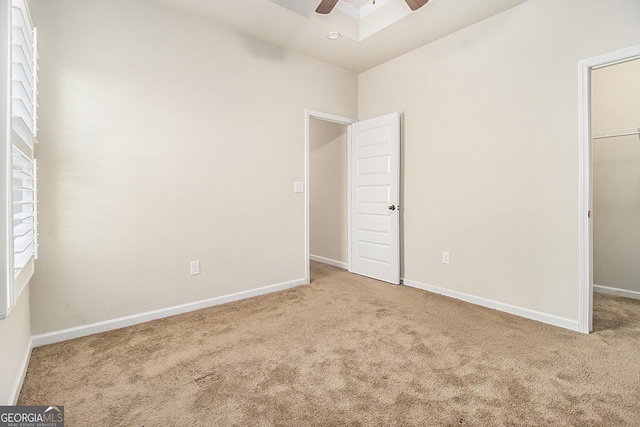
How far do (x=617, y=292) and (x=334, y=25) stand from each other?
13.2 feet

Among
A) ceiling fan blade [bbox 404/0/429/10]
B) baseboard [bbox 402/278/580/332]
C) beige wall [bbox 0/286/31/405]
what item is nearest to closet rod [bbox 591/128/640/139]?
baseboard [bbox 402/278/580/332]

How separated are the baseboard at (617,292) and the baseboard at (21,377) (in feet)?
16.0

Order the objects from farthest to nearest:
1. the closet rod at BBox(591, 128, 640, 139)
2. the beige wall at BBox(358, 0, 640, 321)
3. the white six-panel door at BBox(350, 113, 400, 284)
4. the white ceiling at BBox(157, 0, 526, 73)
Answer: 1. the white six-panel door at BBox(350, 113, 400, 284)
2. the closet rod at BBox(591, 128, 640, 139)
3. the white ceiling at BBox(157, 0, 526, 73)
4. the beige wall at BBox(358, 0, 640, 321)

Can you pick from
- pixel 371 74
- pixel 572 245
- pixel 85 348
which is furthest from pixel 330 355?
pixel 371 74

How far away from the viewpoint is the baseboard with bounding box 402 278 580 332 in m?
2.43

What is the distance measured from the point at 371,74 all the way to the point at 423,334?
3195mm

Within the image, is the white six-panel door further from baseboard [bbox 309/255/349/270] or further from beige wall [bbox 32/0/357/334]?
beige wall [bbox 32/0/357/334]

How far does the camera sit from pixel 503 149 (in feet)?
9.08

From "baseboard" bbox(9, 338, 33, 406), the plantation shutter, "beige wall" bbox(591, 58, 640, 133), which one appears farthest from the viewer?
"beige wall" bbox(591, 58, 640, 133)

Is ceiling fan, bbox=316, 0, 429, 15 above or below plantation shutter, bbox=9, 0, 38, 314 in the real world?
above

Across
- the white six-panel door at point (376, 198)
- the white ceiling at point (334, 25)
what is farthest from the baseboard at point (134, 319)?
the white ceiling at point (334, 25)

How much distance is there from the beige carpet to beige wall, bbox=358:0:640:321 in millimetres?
499

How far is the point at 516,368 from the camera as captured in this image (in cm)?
184

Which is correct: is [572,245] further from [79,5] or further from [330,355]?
[79,5]
